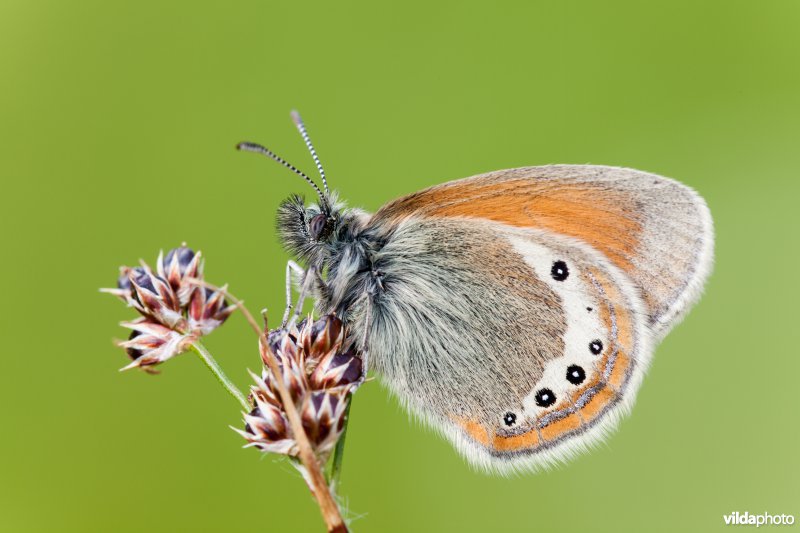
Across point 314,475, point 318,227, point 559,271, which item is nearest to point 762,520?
point 559,271

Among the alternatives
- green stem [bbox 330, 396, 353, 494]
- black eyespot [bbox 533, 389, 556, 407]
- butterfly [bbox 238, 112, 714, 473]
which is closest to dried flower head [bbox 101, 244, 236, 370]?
butterfly [bbox 238, 112, 714, 473]

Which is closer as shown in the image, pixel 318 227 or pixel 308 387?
pixel 308 387

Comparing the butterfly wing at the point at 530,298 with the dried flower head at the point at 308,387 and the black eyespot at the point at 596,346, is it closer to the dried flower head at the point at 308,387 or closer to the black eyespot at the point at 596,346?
the black eyespot at the point at 596,346

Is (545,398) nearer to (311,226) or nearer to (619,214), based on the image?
(619,214)

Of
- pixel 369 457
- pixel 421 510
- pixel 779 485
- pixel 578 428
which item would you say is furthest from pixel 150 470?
pixel 779 485

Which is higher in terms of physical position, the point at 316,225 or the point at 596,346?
the point at 316,225

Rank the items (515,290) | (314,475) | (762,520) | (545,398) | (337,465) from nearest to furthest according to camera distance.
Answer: (314,475)
(337,465)
(545,398)
(515,290)
(762,520)

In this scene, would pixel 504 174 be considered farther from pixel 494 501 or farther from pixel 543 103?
pixel 543 103

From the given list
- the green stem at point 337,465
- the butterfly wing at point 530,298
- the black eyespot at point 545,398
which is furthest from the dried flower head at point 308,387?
the black eyespot at point 545,398
